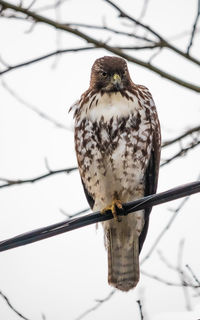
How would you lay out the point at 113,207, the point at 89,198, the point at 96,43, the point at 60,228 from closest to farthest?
the point at 60,228
the point at 96,43
the point at 113,207
the point at 89,198

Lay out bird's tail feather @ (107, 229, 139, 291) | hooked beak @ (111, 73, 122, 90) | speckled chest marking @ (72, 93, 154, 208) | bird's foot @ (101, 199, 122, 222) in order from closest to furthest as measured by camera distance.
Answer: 1. bird's foot @ (101, 199, 122, 222)
2. speckled chest marking @ (72, 93, 154, 208)
3. hooked beak @ (111, 73, 122, 90)
4. bird's tail feather @ (107, 229, 139, 291)

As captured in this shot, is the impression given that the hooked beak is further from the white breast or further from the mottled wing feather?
the mottled wing feather

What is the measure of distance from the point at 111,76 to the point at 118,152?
2.25ft

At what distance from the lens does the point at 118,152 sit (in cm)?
502

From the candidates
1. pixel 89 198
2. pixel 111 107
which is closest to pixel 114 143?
pixel 111 107

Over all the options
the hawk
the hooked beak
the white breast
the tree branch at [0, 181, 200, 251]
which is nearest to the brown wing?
the hawk

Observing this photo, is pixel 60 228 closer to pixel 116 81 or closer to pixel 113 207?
pixel 113 207

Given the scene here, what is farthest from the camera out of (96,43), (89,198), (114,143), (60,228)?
(89,198)

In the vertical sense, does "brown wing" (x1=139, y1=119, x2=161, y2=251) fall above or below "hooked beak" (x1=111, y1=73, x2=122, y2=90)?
below

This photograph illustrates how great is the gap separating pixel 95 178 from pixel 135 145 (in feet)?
1.48

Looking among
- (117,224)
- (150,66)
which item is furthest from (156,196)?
(117,224)

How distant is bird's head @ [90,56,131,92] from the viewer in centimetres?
525

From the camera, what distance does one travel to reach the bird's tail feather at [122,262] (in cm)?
533

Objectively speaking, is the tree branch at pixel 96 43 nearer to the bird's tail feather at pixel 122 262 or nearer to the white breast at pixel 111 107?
the white breast at pixel 111 107
